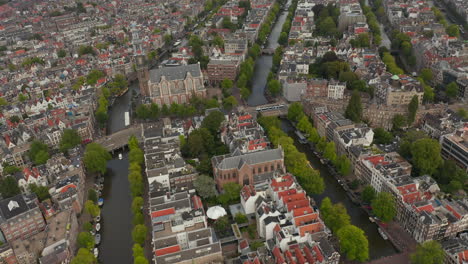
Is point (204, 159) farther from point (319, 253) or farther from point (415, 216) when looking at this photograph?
point (415, 216)

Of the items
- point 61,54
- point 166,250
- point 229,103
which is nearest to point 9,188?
point 166,250

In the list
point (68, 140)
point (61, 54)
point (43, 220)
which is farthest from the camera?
point (61, 54)

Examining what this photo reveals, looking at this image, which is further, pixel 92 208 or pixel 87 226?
pixel 92 208

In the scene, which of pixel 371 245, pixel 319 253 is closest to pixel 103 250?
pixel 319 253

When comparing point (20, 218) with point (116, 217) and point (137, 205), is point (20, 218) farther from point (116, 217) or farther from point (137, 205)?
point (137, 205)

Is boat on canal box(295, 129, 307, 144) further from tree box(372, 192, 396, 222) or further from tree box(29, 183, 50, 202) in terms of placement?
tree box(29, 183, 50, 202)

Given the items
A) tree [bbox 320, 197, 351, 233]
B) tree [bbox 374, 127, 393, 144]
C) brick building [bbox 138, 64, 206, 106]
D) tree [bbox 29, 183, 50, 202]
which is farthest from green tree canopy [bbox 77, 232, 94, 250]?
tree [bbox 374, 127, 393, 144]
